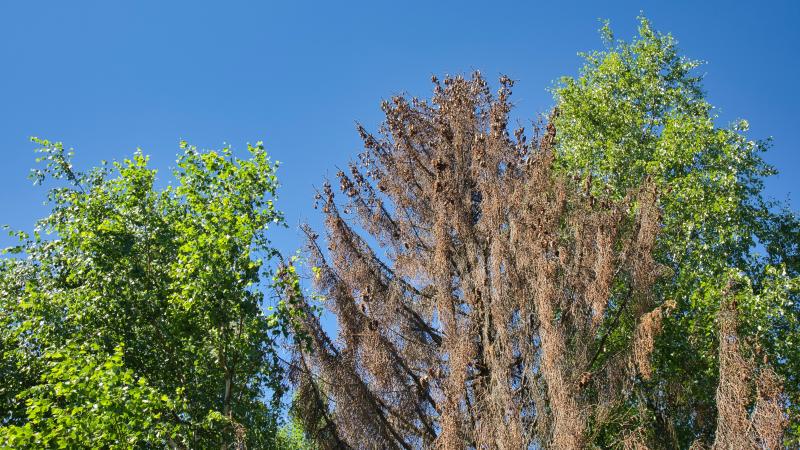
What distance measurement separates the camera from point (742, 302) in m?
13.2

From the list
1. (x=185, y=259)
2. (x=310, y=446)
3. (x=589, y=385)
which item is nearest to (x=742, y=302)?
(x=589, y=385)

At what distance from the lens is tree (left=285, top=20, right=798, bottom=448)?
875cm

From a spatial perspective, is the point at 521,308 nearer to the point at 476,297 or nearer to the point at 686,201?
the point at 476,297

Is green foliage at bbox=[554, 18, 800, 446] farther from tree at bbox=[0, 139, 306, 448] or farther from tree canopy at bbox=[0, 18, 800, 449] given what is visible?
tree at bbox=[0, 139, 306, 448]

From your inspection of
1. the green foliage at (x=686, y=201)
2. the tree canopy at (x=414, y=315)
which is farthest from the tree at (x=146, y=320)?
the green foliage at (x=686, y=201)

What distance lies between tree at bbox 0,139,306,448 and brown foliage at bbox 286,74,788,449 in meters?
1.11

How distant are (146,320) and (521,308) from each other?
6343 millimetres

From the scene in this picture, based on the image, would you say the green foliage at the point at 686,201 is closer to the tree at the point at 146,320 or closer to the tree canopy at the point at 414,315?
the tree canopy at the point at 414,315

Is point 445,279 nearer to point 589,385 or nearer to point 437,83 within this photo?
point 589,385

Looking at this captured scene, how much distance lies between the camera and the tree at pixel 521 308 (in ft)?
28.7

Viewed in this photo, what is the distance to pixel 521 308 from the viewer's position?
382 inches

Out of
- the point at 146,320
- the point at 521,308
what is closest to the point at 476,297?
the point at 521,308

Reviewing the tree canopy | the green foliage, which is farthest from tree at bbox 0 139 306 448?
the green foliage

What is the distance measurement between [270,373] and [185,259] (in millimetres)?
2289
